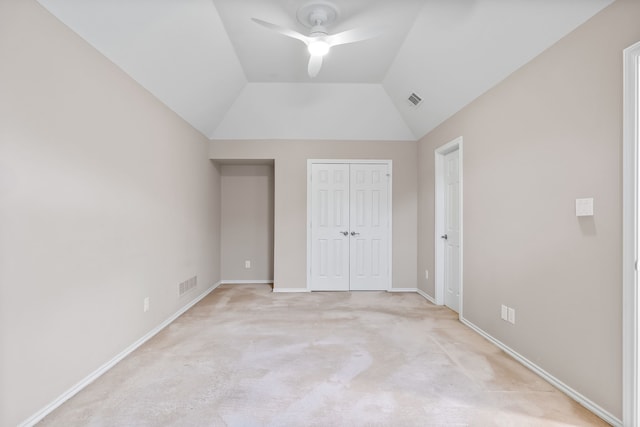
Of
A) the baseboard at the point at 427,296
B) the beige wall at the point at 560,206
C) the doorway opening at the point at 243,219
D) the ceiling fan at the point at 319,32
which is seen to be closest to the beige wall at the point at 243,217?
the doorway opening at the point at 243,219

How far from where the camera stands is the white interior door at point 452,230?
3578 mm

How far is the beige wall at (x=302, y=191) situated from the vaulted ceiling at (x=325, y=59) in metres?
0.18

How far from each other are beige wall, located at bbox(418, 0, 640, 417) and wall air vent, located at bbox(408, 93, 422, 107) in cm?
85

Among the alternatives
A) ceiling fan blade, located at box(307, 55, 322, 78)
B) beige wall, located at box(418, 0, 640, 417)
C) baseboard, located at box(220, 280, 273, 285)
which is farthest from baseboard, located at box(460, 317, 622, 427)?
baseboard, located at box(220, 280, 273, 285)

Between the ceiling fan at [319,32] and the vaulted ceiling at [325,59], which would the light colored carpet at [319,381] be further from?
the ceiling fan at [319,32]

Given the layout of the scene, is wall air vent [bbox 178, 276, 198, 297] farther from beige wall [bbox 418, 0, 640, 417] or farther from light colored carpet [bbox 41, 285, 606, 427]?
beige wall [bbox 418, 0, 640, 417]

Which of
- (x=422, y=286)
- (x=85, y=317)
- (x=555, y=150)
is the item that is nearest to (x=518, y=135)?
(x=555, y=150)

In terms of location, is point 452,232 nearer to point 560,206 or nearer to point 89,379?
point 560,206

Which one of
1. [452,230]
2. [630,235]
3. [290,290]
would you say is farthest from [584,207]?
[290,290]

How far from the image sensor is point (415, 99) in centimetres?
376

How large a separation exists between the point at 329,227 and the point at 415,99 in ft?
7.13

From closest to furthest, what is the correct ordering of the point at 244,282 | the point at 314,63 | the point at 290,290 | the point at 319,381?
the point at 319,381, the point at 314,63, the point at 290,290, the point at 244,282

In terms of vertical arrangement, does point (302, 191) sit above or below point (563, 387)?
above

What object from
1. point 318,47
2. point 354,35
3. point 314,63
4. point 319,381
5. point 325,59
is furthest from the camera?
point 325,59
